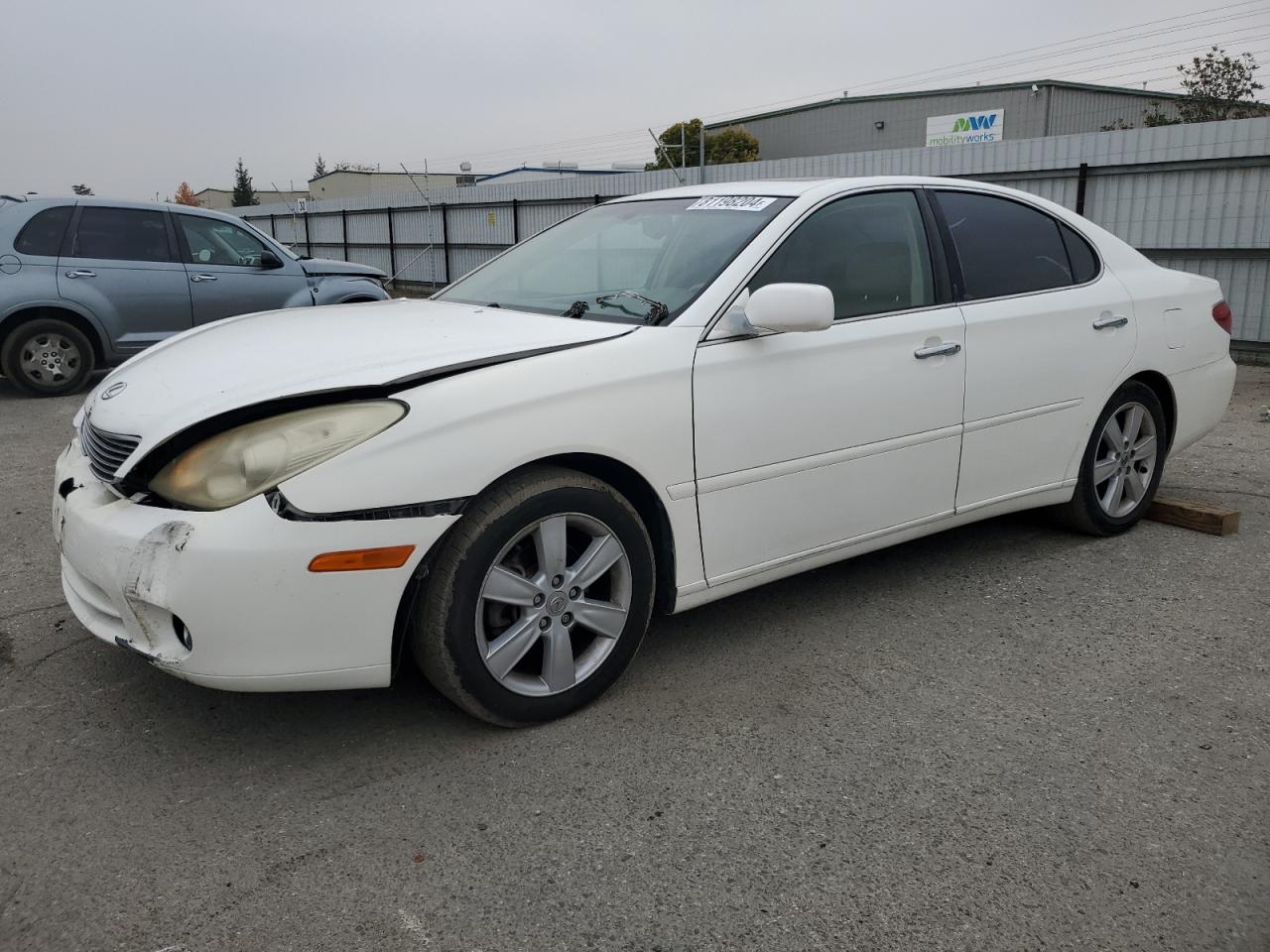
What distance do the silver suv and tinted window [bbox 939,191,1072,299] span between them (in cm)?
669

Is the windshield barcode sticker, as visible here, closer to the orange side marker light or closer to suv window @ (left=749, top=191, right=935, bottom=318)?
suv window @ (left=749, top=191, right=935, bottom=318)

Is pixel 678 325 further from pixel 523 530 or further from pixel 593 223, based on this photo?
pixel 593 223

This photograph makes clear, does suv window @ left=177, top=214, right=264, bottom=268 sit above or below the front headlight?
above

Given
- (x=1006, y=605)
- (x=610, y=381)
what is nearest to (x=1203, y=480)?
(x=1006, y=605)

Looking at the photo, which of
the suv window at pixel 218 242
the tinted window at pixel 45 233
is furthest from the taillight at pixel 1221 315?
the tinted window at pixel 45 233

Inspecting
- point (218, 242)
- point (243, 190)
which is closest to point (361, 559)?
point (218, 242)

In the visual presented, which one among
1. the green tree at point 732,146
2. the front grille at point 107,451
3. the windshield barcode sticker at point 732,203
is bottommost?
the front grille at point 107,451

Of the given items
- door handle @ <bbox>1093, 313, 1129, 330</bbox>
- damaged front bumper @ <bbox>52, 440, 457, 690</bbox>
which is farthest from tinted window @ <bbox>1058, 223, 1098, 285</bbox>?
damaged front bumper @ <bbox>52, 440, 457, 690</bbox>

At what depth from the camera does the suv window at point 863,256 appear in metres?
3.50

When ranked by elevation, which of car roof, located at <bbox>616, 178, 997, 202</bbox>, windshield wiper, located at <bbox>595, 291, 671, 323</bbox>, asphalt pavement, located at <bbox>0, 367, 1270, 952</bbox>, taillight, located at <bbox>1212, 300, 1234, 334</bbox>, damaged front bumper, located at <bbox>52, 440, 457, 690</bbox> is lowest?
asphalt pavement, located at <bbox>0, 367, 1270, 952</bbox>

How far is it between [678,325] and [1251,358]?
9.77 meters

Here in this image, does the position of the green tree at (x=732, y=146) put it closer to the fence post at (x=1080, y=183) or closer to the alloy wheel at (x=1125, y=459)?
the fence post at (x=1080, y=183)

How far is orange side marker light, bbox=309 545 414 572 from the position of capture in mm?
2504

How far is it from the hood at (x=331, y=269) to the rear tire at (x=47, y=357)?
7.37 feet
